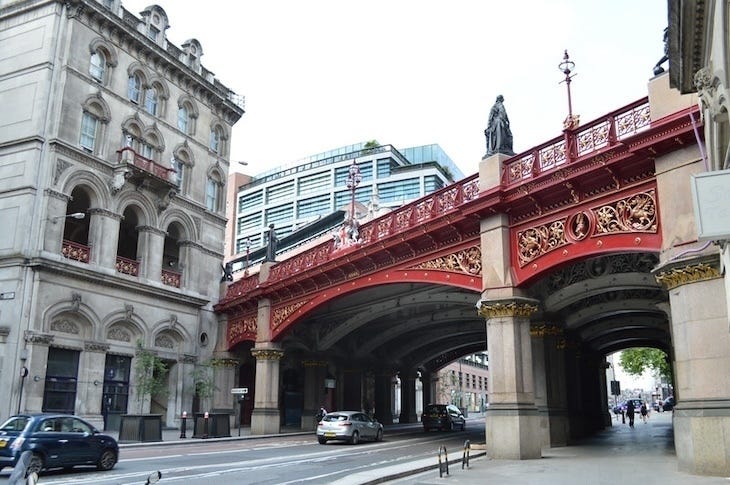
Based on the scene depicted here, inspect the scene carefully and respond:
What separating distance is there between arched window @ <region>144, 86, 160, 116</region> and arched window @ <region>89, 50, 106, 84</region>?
323 centimetres

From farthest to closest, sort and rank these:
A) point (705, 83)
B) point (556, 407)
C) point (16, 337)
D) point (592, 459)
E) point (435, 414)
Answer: point (435, 414)
point (16, 337)
point (556, 407)
point (592, 459)
point (705, 83)

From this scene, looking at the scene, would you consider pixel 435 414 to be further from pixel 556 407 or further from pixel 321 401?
pixel 556 407

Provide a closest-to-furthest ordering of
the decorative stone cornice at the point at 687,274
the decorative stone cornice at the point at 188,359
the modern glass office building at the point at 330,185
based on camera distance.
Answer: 1. the decorative stone cornice at the point at 687,274
2. the decorative stone cornice at the point at 188,359
3. the modern glass office building at the point at 330,185

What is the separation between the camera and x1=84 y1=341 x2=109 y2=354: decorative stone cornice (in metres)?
31.9

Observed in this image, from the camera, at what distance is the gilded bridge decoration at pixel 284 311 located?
1298 inches

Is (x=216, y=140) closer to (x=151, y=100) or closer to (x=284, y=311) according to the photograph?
(x=151, y=100)

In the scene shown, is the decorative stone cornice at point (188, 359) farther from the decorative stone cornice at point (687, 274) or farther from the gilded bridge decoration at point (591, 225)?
the decorative stone cornice at point (687, 274)

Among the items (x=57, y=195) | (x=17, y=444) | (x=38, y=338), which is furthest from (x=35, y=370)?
(x=17, y=444)

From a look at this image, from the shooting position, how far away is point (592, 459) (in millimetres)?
18359

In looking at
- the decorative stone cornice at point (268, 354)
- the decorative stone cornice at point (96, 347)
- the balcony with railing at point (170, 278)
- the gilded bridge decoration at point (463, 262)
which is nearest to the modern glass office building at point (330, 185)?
the balcony with railing at point (170, 278)

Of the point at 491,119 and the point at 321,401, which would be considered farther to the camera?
the point at 321,401

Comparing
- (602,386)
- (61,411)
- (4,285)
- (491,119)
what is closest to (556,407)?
(491,119)

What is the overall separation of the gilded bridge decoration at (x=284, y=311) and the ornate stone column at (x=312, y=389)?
6.95 metres

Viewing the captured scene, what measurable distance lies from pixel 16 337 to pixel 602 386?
34634 mm
